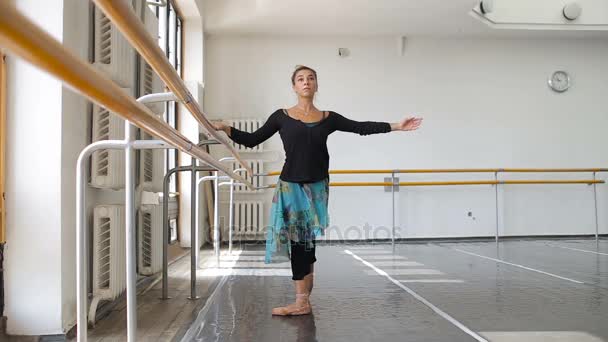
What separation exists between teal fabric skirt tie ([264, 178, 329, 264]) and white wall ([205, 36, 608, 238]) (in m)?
4.93

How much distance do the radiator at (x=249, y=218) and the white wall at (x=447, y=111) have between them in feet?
2.32

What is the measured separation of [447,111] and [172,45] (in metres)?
3.81

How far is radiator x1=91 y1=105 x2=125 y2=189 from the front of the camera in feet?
8.47

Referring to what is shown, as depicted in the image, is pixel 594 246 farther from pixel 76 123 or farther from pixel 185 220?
pixel 76 123

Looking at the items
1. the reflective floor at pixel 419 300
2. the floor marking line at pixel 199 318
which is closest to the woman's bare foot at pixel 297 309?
the reflective floor at pixel 419 300

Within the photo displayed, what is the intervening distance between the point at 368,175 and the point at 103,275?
5.45 meters

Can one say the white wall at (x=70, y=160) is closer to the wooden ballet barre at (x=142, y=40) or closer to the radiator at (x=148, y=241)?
the wooden ballet barre at (x=142, y=40)

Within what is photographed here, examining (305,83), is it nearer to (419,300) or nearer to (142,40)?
(419,300)

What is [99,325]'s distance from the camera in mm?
2527

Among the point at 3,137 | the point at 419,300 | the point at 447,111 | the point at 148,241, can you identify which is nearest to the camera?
the point at 3,137

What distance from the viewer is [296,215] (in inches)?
105

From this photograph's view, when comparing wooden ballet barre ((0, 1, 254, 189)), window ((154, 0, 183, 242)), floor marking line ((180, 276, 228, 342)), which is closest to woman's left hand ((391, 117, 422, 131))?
floor marking line ((180, 276, 228, 342))

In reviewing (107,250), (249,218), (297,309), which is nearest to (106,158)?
(107,250)

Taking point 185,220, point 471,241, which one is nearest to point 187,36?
point 185,220
